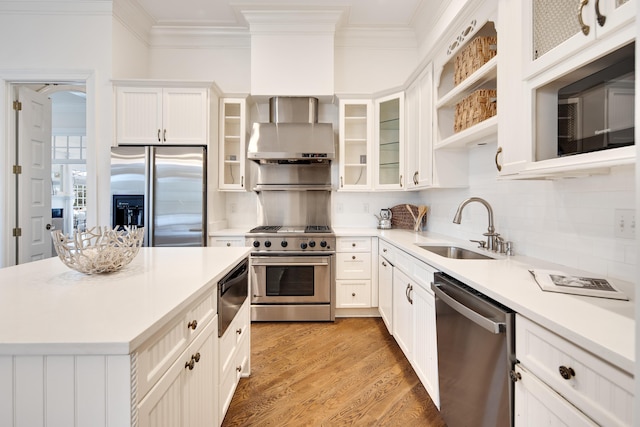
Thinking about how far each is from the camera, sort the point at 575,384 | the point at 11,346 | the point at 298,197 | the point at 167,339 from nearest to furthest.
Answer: the point at 11,346 < the point at 575,384 < the point at 167,339 < the point at 298,197

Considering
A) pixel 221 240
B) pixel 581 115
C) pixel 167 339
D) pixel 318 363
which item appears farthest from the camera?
pixel 221 240

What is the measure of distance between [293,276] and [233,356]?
56.5 inches

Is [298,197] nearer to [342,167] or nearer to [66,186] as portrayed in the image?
[342,167]

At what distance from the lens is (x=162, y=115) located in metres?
3.08

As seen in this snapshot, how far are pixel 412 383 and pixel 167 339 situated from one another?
177 cm

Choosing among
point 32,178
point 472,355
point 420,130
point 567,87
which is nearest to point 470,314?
point 472,355

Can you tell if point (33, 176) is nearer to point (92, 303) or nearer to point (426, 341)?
point (92, 303)

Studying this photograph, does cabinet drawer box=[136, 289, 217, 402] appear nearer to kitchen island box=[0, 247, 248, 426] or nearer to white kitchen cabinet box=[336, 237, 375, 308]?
kitchen island box=[0, 247, 248, 426]

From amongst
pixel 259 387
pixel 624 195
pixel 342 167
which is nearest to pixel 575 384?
pixel 624 195

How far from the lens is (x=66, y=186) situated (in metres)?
6.18

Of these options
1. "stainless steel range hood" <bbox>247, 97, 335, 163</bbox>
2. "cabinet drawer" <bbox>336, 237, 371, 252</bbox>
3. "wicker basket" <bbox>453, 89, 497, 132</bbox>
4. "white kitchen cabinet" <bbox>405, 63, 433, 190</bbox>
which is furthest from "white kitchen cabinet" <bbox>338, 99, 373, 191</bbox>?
"wicker basket" <bbox>453, 89, 497, 132</bbox>

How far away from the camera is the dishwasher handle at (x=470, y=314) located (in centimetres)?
108

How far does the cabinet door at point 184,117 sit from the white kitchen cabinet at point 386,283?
2122 millimetres

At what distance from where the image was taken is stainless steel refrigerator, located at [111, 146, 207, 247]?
3.00 meters
